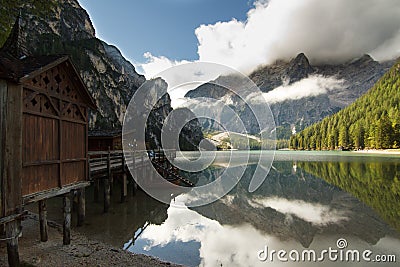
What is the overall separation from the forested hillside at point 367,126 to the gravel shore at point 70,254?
99.8m

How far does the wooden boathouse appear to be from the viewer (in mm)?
7180

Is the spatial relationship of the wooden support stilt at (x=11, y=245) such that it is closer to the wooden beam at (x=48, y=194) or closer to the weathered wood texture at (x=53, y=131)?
the wooden beam at (x=48, y=194)

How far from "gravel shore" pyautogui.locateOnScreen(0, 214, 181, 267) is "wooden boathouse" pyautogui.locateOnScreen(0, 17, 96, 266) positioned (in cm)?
57

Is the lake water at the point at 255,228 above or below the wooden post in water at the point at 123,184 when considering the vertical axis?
below

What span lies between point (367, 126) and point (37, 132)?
123 metres

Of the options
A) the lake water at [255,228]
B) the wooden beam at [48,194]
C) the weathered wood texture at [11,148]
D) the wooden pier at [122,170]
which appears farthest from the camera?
the wooden pier at [122,170]

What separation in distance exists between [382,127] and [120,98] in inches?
3487

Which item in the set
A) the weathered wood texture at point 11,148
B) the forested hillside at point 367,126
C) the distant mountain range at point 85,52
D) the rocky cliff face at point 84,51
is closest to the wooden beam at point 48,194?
the weathered wood texture at point 11,148

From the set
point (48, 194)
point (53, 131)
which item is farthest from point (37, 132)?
point (48, 194)

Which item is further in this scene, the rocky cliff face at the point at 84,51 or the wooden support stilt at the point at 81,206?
the rocky cliff face at the point at 84,51

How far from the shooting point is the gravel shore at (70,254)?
27.5 ft

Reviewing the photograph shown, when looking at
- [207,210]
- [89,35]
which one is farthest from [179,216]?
[89,35]

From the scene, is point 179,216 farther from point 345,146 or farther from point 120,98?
point 345,146

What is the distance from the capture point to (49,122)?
30.3 ft
